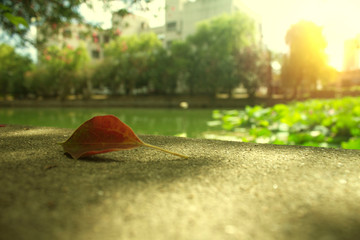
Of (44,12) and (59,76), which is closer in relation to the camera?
(44,12)

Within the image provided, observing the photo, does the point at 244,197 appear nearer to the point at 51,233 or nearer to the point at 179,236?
the point at 179,236

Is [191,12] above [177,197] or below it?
above

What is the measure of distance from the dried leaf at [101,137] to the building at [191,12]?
22.1 meters

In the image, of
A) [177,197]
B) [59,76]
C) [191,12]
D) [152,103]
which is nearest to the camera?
[177,197]

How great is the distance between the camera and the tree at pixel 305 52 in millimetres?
17203

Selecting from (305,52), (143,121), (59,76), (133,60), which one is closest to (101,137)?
(143,121)

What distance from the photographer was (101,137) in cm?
85

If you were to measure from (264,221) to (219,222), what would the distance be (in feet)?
0.25

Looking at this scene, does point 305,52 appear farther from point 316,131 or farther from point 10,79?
point 10,79

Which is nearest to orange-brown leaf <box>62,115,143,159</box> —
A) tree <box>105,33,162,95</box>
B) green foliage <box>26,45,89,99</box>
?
tree <box>105,33,162,95</box>

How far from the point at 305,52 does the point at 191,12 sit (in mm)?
10900

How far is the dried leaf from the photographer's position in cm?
84

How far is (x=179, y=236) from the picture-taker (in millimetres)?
394

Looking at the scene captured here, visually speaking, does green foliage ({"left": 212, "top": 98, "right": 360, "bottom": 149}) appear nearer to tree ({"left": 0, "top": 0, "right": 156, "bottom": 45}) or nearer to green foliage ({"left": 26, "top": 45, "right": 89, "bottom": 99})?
tree ({"left": 0, "top": 0, "right": 156, "bottom": 45})
